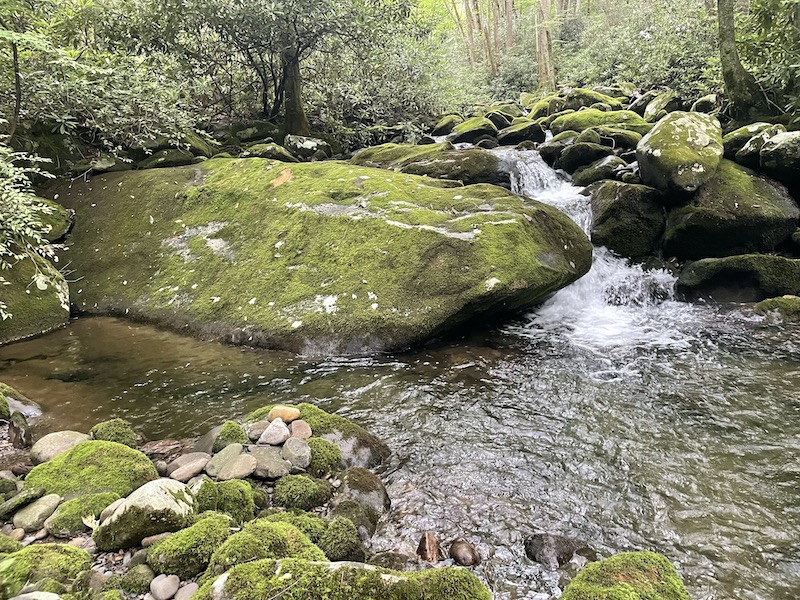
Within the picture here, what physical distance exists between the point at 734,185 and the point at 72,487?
36.5 feet

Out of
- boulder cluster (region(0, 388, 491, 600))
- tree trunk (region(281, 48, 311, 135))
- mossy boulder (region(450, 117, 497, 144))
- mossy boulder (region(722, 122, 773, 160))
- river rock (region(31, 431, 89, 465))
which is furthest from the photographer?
mossy boulder (region(450, 117, 497, 144))

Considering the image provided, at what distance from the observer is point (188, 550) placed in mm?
2883

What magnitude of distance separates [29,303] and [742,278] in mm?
12013

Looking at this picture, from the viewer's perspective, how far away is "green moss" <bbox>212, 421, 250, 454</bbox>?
14.5 ft

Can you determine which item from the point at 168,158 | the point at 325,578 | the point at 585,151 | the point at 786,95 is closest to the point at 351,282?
the point at 325,578

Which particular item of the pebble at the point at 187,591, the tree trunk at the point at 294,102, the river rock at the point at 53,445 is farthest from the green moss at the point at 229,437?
the tree trunk at the point at 294,102

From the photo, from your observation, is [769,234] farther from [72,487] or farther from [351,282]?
[72,487]

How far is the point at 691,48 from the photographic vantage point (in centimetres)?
1634

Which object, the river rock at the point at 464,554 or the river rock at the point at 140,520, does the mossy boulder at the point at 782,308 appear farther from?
the river rock at the point at 140,520

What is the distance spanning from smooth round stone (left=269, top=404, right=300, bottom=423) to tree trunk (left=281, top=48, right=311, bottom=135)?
11.7 m

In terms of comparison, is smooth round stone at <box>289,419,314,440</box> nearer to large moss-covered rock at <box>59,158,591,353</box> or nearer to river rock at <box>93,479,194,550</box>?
river rock at <box>93,479,194,550</box>

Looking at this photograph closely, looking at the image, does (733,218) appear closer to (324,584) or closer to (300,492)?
(300,492)

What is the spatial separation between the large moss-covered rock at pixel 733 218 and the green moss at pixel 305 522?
348 inches

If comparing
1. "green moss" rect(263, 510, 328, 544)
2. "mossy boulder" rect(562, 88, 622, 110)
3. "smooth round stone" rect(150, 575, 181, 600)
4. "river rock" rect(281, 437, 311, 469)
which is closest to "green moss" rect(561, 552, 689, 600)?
"green moss" rect(263, 510, 328, 544)
